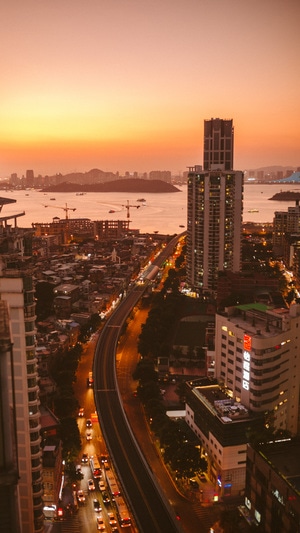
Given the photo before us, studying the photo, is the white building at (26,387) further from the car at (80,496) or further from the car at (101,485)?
the car at (101,485)

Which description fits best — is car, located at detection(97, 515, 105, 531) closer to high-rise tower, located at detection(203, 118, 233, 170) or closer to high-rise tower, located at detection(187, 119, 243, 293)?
high-rise tower, located at detection(187, 119, 243, 293)

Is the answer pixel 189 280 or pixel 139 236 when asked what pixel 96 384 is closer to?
pixel 189 280

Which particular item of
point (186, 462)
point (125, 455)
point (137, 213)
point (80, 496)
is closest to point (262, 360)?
point (186, 462)

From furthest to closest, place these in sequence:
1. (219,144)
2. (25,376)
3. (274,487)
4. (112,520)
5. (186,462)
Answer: (219,144)
(186,462)
(112,520)
(274,487)
(25,376)

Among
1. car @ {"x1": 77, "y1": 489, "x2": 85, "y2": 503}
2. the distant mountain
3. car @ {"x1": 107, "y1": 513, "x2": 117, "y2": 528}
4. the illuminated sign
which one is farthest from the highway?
the distant mountain

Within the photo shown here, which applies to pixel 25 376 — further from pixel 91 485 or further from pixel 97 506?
pixel 91 485

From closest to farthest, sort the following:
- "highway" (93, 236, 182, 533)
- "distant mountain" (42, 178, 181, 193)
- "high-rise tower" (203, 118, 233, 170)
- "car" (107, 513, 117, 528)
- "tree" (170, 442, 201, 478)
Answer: "highway" (93, 236, 182, 533), "car" (107, 513, 117, 528), "tree" (170, 442, 201, 478), "high-rise tower" (203, 118, 233, 170), "distant mountain" (42, 178, 181, 193)
